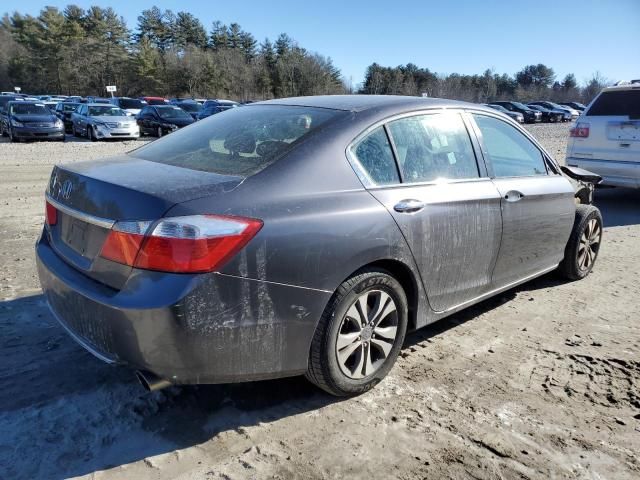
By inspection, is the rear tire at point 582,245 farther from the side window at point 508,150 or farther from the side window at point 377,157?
the side window at point 377,157

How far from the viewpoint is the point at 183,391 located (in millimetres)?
2932

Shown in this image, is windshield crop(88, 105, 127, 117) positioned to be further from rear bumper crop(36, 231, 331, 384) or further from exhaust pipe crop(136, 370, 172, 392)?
exhaust pipe crop(136, 370, 172, 392)

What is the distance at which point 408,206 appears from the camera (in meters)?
2.97

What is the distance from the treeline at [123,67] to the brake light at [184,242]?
71.3 m

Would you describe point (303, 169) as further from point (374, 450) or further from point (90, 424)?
point (90, 424)

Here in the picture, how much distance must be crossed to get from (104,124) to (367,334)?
19514mm

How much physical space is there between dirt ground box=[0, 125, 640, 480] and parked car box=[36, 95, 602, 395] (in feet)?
1.04

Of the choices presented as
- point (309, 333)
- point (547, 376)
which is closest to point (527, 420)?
point (547, 376)

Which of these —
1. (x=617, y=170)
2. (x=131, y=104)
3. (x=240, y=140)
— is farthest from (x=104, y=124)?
(x=240, y=140)

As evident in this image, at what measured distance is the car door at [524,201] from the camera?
372 cm

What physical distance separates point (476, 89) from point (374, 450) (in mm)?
100475

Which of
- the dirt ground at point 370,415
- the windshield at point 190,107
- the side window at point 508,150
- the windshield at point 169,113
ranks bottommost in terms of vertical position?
the dirt ground at point 370,415

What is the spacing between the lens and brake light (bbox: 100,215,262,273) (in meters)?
2.21

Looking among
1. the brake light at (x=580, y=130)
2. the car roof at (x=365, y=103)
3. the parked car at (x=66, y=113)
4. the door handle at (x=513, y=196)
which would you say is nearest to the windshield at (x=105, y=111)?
the parked car at (x=66, y=113)
